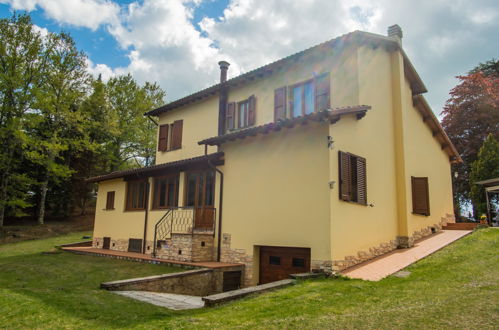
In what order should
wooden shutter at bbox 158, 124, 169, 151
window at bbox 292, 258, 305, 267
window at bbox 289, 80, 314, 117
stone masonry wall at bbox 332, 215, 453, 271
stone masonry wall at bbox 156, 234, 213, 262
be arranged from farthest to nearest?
1. wooden shutter at bbox 158, 124, 169, 151
2. window at bbox 289, 80, 314, 117
3. stone masonry wall at bbox 156, 234, 213, 262
4. window at bbox 292, 258, 305, 267
5. stone masonry wall at bbox 332, 215, 453, 271

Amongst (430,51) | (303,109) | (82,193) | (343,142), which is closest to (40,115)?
(82,193)

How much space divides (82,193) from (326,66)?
83.3ft

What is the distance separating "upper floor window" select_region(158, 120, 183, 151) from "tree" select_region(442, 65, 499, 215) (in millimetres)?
19056

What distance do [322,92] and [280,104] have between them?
1691 millimetres

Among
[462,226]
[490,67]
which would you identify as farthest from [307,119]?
[490,67]

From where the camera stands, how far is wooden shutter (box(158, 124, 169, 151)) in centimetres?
1756

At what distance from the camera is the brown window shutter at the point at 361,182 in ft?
33.0

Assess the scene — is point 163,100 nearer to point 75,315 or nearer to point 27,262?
point 27,262

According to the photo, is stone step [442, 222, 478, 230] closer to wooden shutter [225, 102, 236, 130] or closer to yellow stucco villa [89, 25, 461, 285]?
yellow stucco villa [89, 25, 461, 285]

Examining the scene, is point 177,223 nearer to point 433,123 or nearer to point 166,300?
point 166,300

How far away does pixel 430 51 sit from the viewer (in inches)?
448

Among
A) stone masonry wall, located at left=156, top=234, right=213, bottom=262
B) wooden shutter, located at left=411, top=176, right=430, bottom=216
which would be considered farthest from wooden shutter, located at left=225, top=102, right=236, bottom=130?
wooden shutter, located at left=411, top=176, right=430, bottom=216

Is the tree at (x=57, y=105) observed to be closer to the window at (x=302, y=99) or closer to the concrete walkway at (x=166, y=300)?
the window at (x=302, y=99)

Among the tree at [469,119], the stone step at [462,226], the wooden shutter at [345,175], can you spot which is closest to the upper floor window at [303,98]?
the wooden shutter at [345,175]
